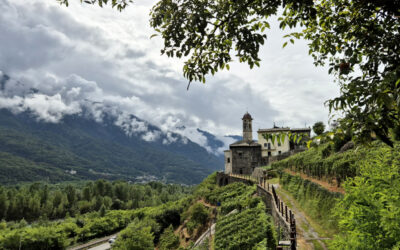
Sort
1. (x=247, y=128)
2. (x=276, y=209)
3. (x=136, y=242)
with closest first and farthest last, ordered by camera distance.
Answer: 1. (x=276, y=209)
2. (x=136, y=242)
3. (x=247, y=128)

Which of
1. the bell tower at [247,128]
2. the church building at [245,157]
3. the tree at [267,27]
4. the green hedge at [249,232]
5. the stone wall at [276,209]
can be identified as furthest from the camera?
the bell tower at [247,128]

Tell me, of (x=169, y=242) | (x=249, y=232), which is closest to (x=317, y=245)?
(x=249, y=232)

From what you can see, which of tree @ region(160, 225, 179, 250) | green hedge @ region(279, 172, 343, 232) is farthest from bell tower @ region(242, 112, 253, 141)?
green hedge @ region(279, 172, 343, 232)

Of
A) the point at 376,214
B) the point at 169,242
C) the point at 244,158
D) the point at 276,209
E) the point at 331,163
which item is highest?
the point at 244,158

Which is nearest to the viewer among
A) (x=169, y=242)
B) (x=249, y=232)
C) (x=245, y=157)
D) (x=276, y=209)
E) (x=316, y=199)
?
(x=316, y=199)

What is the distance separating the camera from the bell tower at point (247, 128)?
61.4 meters

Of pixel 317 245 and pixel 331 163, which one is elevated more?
pixel 331 163

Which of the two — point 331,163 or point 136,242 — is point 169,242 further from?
point 331,163

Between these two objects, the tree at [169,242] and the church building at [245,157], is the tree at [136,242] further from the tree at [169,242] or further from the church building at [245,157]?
the church building at [245,157]

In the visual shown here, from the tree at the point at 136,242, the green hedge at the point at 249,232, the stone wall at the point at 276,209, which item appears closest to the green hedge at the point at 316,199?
the stone wall at the point at 276,209

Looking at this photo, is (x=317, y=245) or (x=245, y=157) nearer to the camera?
(x=317, y=245)

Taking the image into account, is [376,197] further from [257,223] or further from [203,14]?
[257,223]

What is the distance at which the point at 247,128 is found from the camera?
202 feet

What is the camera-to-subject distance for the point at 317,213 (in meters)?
16.5
